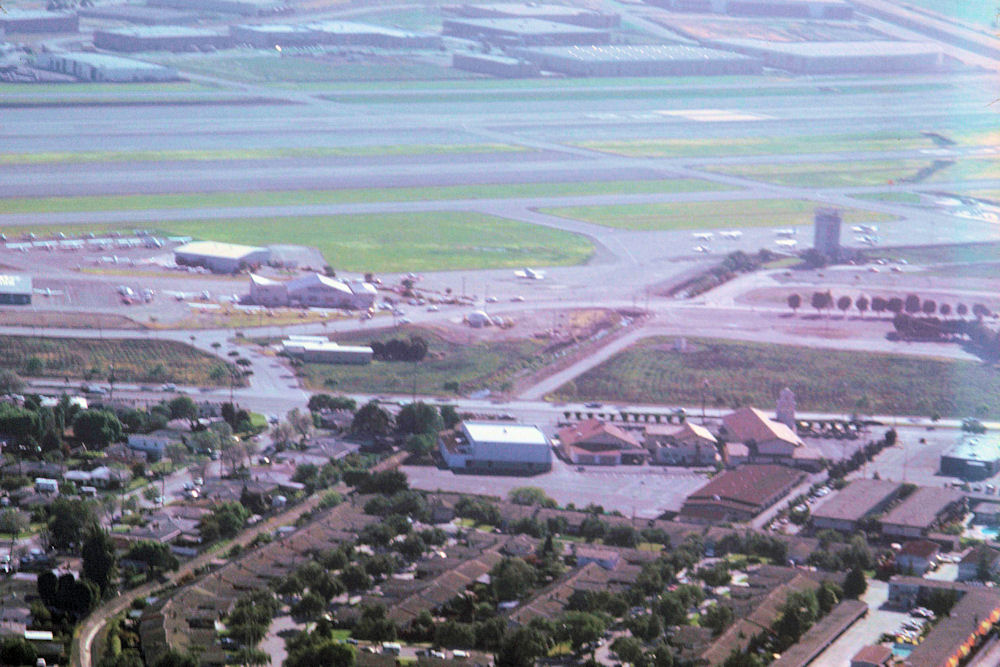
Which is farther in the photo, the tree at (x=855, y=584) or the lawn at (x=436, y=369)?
the lawn at (x=436, y=369)

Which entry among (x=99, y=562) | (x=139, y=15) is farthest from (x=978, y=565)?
(x=139, y=15)

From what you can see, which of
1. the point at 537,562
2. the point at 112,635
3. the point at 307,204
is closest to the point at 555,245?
the point at 307,204

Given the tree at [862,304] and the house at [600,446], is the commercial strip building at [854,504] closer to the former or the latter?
the house at [600,446]

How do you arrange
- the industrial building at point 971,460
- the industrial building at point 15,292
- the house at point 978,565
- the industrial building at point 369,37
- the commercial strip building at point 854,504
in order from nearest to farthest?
the house at point 978,565 → the commercial strip building at point 854,504 → the industrial building at point 971,460 → the industrial building at point 15,292 → the industrial building at point 369,37

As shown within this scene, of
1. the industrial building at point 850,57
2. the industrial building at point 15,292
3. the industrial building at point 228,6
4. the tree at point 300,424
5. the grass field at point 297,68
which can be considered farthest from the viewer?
the industrial building at point 228,6

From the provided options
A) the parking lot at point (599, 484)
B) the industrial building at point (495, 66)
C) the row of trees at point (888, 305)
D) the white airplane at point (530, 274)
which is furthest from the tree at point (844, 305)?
the industrial building at point (495, 66)

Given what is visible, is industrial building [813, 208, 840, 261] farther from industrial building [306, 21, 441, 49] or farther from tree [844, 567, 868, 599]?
industrial building [306, 21, 441, 49]

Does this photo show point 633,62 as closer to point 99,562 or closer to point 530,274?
point 530,274

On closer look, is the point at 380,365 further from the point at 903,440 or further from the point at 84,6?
the point at 84,6
